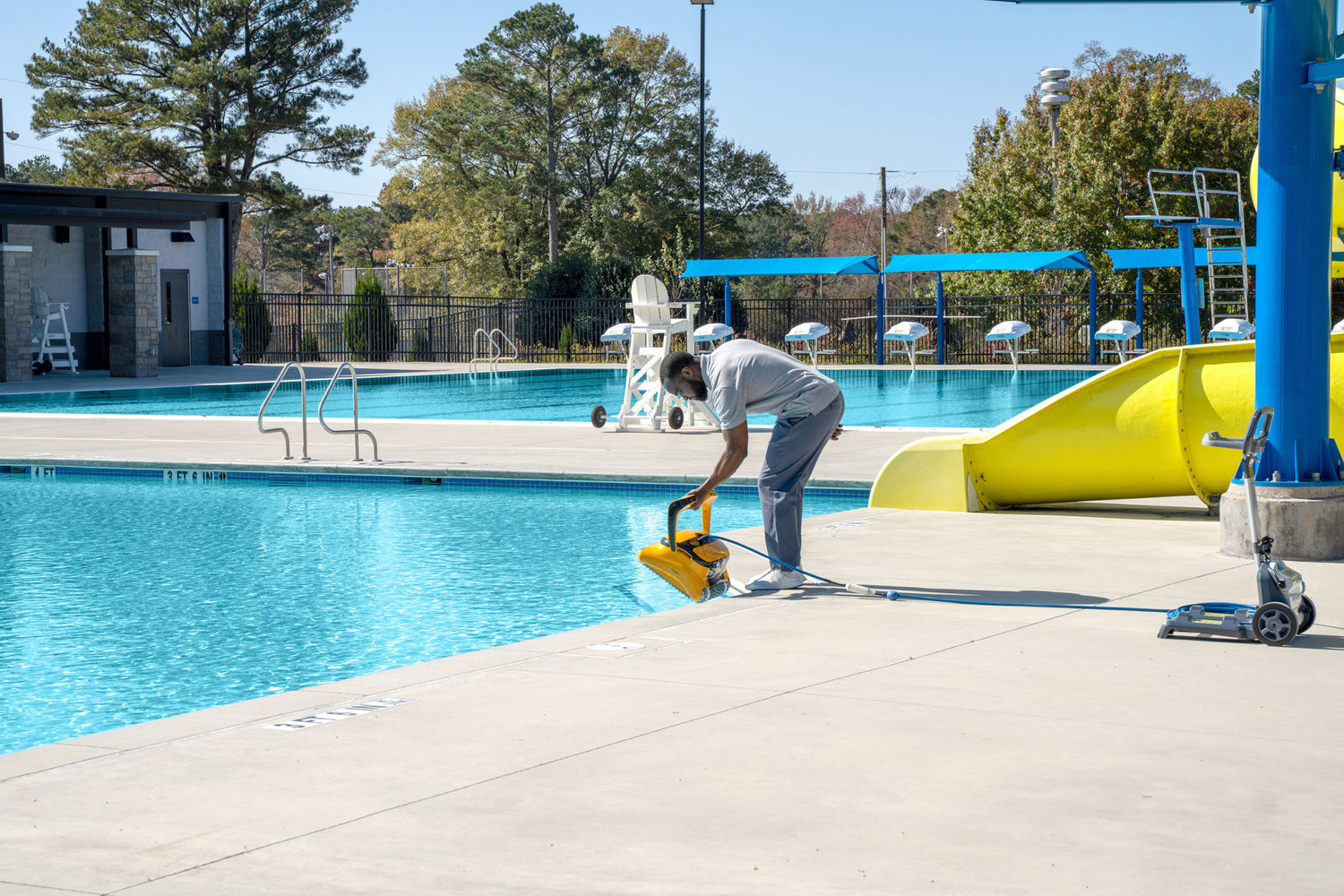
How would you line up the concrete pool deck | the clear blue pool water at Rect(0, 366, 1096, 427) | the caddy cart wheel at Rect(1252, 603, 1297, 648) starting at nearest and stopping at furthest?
the concrete pool deck < the caddy cart wheel at Rect(1252, 603, 1297, 648) < the clear blue pool water at Rect(0, 366, 1096, 427)

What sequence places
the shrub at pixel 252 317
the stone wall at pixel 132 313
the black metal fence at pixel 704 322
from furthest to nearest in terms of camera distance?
1. the shrub at pixel 252 317
2. the black metal fence at pixel 704 322
3. the stone wall at pixel 132 313

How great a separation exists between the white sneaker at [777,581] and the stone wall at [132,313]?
85.8 ft

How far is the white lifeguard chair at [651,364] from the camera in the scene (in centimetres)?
1694

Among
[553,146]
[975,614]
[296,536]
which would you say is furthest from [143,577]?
[553,146]

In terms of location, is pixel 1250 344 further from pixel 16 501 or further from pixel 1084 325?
pixel 1084 325

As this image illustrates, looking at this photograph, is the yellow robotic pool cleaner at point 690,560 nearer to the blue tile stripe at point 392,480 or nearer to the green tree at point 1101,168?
the blue tile stripe at point 392,480

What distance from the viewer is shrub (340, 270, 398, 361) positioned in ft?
131

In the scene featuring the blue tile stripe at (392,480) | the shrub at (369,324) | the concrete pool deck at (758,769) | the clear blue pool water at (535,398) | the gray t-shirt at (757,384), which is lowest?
the concrete pool deck at (758,769)

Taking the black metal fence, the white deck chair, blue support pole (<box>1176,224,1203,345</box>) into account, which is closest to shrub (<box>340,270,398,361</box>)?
the black metal fence

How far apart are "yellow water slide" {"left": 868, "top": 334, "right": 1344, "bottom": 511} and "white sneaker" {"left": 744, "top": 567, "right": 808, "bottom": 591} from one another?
3064mm

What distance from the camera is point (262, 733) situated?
4715 mm

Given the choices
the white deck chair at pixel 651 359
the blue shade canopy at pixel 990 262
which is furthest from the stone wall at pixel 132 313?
the blue shade canopy at pixel 990 262

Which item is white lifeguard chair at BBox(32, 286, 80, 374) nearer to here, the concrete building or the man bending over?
the concrete building

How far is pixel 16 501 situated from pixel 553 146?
42.8 meters
